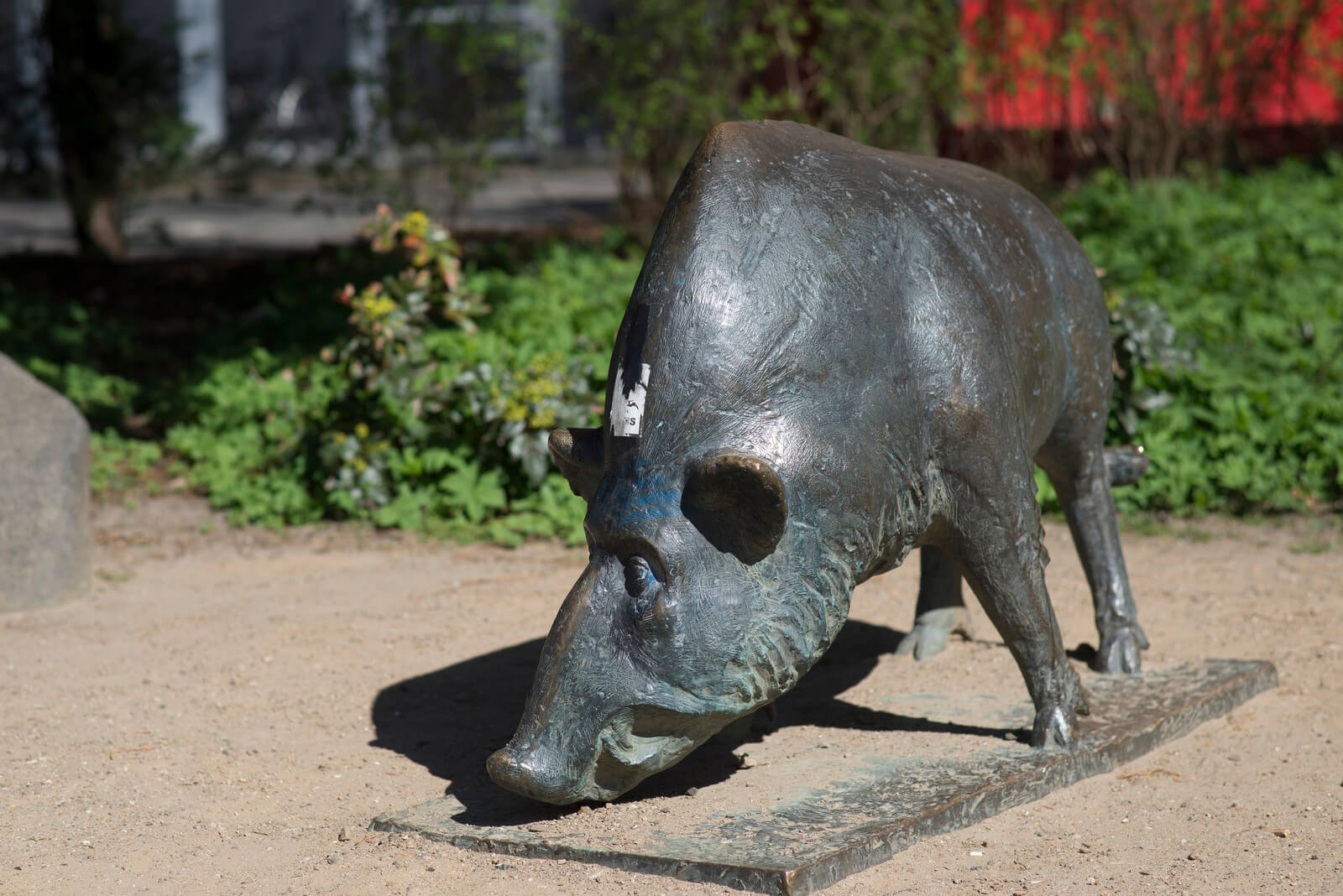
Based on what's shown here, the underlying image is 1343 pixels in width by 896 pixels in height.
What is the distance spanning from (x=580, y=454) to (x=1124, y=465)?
2024mm

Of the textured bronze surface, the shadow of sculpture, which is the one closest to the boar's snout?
the textured bronze surface

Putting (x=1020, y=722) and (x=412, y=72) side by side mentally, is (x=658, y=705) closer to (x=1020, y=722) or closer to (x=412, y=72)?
(x=1020, y=722)

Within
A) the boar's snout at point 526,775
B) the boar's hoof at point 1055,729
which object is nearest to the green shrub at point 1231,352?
the boar's hoof at point 1055,729

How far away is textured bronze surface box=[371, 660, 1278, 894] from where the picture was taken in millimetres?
3281

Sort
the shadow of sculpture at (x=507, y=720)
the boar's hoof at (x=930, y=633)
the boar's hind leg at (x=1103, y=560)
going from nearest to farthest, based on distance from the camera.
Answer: the shadow of sculpture at (x=507, y=720), the boar's hind leg at (x=1103, y=560), the boar's hoof at (x=930, y=633)

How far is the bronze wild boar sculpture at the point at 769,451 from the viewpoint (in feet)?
10.5

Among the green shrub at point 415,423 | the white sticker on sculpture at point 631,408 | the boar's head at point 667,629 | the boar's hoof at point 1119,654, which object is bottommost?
the green shrub at point 415,423

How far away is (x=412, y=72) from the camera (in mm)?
11945

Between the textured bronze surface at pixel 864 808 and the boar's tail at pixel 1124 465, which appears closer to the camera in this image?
the textured bronze surface at pixel 864 808

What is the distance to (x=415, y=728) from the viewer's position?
14.9 ft

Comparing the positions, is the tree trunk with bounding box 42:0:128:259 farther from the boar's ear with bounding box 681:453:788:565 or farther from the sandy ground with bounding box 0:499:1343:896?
the boar's ear with bounding box 681:453:788:565

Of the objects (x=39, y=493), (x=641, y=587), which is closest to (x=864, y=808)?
(x=641, y=587)

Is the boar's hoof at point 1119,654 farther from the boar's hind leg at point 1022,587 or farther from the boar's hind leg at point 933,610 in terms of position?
the boar's hind leg at point 1022,587

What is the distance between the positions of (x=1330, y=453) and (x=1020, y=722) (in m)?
3.47
